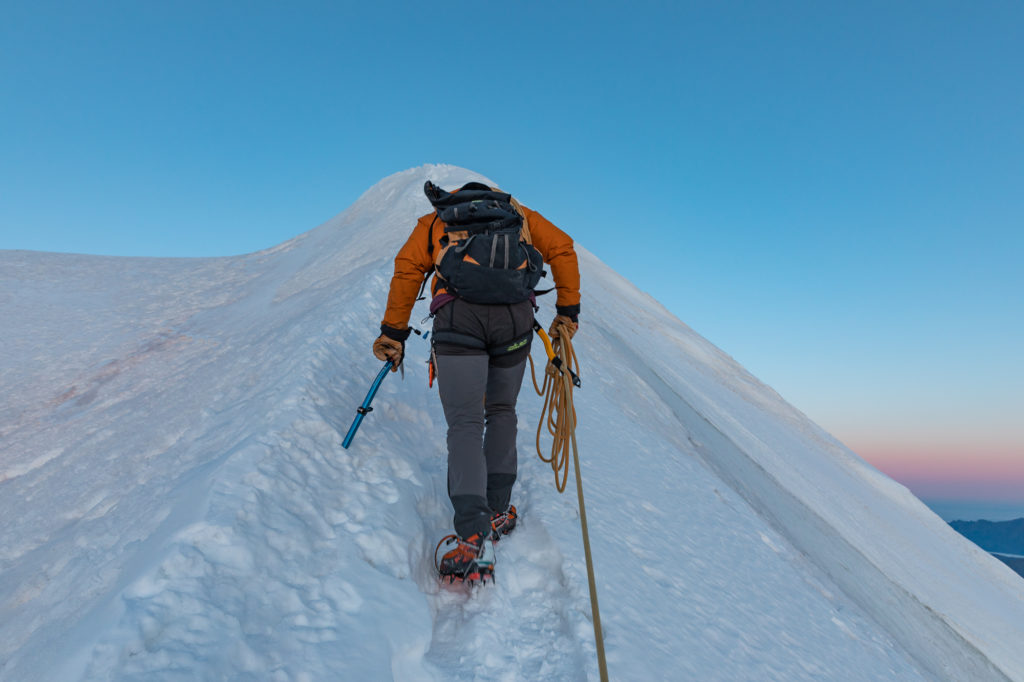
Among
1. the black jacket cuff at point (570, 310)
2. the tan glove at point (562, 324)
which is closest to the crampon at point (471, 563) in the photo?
the tan glove at point (562, 324)

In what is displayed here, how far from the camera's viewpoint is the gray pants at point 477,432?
9.27 ft

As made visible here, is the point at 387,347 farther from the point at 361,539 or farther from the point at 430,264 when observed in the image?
the point at 361,539

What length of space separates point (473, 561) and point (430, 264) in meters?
1.68

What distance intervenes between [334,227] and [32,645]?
16.2 metres

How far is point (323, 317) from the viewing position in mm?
6094

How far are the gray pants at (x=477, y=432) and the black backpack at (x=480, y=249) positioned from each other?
0.40 meters

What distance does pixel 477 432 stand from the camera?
2.96 metres

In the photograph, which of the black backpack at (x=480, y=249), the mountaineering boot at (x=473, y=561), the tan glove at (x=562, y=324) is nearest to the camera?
the mountaineering boot at (x=473, y=561)

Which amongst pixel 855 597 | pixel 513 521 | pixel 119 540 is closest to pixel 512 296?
pixel 513 521

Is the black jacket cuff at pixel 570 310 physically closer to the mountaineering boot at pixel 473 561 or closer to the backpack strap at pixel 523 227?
the backpack strap at pixel 523 227

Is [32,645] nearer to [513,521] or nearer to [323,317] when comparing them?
[513,521]

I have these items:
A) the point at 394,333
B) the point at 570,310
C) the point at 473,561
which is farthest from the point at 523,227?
the point at 473,561

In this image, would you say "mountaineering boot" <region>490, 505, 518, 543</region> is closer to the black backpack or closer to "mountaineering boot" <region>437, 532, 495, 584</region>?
"mountaineering boot" <region>437, 532, 495, 584</region>

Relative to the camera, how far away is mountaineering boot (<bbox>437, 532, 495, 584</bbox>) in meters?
2.79
